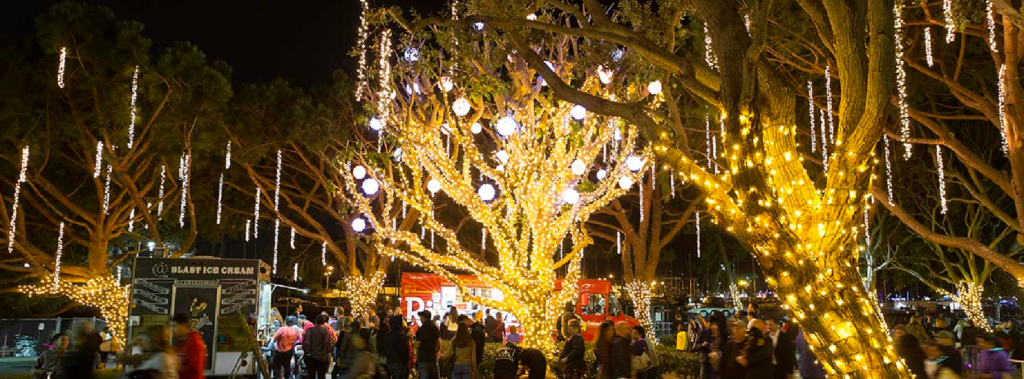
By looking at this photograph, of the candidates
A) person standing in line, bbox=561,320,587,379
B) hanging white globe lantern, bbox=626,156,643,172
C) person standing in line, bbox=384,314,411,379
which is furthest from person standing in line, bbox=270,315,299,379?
hanging white globe lantern, bbox=626,156,643,172

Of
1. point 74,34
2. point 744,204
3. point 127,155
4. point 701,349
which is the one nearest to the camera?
point 744,204

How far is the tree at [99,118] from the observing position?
18188 mm

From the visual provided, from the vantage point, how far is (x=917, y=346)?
8875 mm

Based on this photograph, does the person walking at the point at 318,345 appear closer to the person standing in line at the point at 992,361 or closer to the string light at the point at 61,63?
the person standing in line at the point at 992,361

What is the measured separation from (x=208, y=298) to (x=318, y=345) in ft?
7.02

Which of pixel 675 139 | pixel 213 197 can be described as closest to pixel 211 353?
pixel 675 139

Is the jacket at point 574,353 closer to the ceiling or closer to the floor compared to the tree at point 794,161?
closer to the floor

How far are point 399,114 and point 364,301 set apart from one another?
1199 cm

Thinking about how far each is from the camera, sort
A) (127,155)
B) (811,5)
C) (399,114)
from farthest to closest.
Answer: (127,155), (399,114), (811,5)

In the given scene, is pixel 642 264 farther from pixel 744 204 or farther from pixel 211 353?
pixel 744 204

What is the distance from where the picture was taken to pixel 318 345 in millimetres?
12039

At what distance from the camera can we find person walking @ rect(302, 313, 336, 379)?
39.5 ft

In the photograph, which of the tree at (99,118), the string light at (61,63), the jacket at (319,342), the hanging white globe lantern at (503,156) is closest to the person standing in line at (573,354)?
the jacket at (319,342)

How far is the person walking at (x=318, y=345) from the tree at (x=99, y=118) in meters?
7.99
